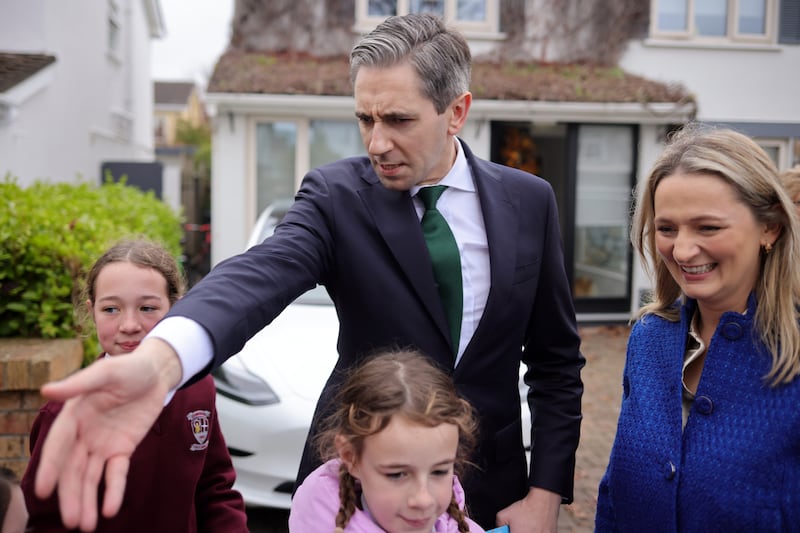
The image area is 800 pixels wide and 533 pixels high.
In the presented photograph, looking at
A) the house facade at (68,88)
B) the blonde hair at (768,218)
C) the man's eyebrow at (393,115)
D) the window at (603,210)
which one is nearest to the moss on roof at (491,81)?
the window at (603,210)

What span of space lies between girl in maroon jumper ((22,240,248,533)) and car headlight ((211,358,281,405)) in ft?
6.27

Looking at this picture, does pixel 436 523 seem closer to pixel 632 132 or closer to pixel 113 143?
pixel 632 132

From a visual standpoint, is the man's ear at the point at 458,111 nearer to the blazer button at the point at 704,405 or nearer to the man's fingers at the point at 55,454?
the blazer button at the point at 704,405

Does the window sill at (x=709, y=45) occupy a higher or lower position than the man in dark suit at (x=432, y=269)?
higher

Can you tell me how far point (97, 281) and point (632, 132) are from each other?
1092cm

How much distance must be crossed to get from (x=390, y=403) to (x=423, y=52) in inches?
35.0

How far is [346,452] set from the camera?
183cm

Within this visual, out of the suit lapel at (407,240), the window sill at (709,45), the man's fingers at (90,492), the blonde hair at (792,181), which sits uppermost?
the window sill at (709,45)

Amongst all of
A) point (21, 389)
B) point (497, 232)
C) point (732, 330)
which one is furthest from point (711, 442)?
point (21, 389)

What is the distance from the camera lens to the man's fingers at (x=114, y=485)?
3.80ft

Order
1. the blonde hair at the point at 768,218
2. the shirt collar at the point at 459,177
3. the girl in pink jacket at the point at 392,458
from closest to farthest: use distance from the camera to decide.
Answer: the girl in pink jacket at the point at 392,458
the blonde hair at the point at 768,218
the shirt collar at the point at 459,177

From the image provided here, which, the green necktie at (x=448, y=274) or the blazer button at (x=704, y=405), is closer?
the blazer button at (x=704, y=405)

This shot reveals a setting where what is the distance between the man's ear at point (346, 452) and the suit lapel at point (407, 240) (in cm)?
43

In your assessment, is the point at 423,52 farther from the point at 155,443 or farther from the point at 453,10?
the point at 453,10
